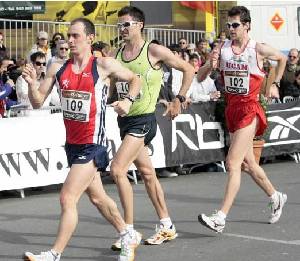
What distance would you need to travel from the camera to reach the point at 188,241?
8.45 m

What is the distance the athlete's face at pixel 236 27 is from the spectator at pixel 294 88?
7.83 meters

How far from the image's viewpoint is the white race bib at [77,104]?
7340 mm

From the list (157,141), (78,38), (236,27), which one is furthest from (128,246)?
(157,141)

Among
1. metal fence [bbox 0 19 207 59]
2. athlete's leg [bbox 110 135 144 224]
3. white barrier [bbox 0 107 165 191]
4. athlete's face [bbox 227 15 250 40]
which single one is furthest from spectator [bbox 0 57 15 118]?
athlete's leg [bbox 110 135 144 224]

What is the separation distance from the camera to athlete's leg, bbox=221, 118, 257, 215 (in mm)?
8836

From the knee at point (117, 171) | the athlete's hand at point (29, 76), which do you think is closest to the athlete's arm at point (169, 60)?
the knee at point (117, 171)

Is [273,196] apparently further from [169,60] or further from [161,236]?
[169,60]

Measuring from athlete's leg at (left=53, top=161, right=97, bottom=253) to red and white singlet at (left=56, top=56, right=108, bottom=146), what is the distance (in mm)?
243

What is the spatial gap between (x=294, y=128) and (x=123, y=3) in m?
6.71

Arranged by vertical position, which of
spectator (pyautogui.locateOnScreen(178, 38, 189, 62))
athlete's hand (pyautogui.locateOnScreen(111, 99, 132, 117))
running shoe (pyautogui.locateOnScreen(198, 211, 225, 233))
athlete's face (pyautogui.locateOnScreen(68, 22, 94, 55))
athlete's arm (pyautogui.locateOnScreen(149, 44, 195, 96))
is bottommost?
running shoe (pyautogui.locateOnScreen(198, 211, 225, 233))

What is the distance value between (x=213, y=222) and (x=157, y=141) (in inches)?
193

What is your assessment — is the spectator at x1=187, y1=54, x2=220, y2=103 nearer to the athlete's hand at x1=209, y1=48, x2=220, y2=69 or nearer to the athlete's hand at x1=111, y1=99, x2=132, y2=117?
the athlete's hand at x1=209, y1=48, x2=220, y2=69

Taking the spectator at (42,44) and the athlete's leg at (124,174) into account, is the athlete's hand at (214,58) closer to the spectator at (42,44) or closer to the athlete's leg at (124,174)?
the athlete's leg at (124,174)

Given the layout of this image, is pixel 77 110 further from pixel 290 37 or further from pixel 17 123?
pixel 290 37
